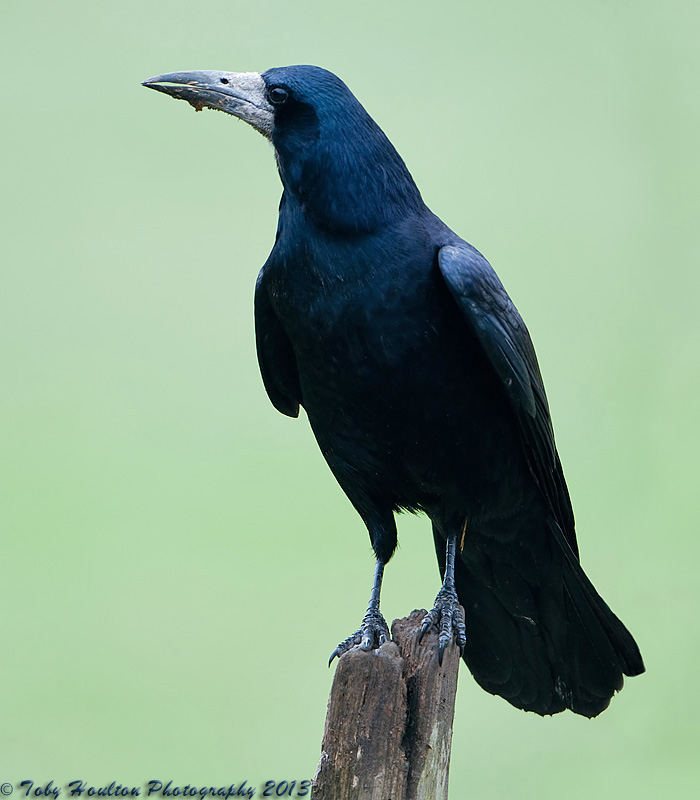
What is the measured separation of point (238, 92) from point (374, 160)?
0.46 metres

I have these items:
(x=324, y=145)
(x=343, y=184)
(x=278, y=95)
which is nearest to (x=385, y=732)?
(x=343, y=184)

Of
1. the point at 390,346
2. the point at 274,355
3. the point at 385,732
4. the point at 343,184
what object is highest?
the point at 343,184

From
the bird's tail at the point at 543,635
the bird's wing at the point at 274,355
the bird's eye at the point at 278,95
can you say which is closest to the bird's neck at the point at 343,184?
the bird's eye at the point at 278,95

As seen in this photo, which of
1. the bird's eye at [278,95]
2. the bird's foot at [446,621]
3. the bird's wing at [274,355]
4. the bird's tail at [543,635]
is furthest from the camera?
the bird's tail at [543,635]

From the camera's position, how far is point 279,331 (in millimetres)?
3145

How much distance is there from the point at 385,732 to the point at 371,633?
48 cm

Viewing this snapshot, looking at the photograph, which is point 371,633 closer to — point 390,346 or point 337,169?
point 390,346

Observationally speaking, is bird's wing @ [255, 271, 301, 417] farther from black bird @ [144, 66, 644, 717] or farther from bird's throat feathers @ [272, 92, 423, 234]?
bird's throat feathers @ [272, 92, 423, 234]

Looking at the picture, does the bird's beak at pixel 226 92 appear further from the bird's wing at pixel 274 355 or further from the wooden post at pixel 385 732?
the wooden post at pixel 385 732

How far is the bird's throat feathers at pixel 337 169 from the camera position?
2771 mm

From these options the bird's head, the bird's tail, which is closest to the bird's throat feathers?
the bird's head

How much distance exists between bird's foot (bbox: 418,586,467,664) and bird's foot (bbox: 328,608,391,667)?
15cm

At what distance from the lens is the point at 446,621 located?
2.82m

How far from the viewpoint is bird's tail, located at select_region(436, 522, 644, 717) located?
3.22 m
